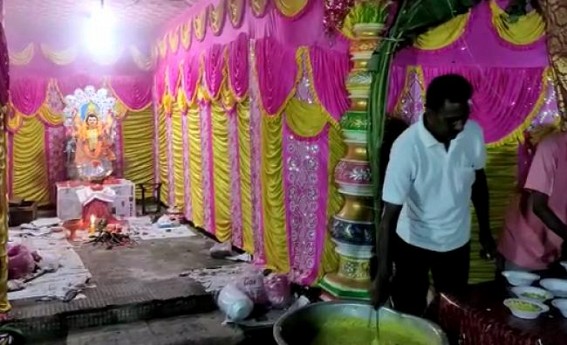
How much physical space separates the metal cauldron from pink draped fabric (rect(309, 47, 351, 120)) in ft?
6.92

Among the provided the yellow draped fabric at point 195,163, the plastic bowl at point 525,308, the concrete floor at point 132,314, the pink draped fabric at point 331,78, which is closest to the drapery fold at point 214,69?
the yellow draped fabric at point 195,163

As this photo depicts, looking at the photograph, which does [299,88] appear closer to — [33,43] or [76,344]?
[76,344]

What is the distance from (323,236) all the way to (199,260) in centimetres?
172

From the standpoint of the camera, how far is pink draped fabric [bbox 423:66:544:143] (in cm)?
302

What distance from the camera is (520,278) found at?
2125 mm

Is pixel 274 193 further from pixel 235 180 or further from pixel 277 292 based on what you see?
pixel 235 180

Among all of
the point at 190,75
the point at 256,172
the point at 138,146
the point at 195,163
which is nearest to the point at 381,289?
the point at 256,172

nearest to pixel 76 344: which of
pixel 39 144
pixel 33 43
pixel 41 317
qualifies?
pixel 41 317

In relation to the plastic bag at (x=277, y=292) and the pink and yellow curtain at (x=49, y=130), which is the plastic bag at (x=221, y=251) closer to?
the plastic bag at (x=277, y=292)

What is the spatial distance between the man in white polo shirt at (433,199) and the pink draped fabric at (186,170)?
507 centimetres

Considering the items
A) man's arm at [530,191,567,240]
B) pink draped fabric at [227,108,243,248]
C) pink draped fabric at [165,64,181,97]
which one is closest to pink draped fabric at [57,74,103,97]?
pink draped fabric at [165,64,181,97]

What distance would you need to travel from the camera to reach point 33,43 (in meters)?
8.48

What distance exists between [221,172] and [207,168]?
1.68 feet

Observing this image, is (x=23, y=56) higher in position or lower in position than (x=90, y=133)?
higher
